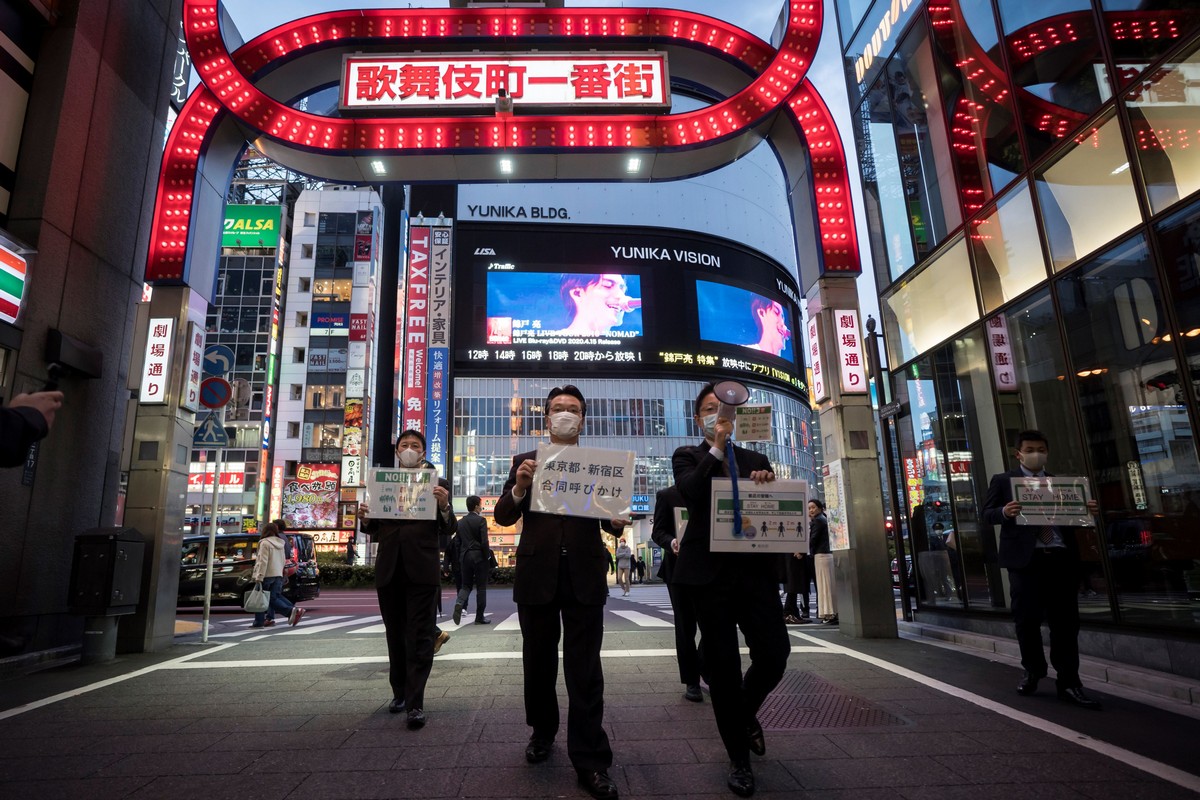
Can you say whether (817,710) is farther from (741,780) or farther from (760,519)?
(760,519)

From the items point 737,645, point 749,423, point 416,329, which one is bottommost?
point 737,645

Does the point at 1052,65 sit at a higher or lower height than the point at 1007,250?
higher

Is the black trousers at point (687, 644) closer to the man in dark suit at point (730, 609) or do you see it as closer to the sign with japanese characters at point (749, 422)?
the man in dark suit at point (730, 609)

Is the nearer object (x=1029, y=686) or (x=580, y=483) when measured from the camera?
(x=580, y=483)

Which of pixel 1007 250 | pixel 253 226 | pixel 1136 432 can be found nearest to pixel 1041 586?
pixel 1136 432

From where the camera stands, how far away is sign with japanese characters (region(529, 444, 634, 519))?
3498 millimetres

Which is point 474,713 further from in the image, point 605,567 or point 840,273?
point 840,273

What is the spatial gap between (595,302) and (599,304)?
0.35 m

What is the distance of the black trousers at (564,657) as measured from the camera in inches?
125

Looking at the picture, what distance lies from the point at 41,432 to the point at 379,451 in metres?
41.9

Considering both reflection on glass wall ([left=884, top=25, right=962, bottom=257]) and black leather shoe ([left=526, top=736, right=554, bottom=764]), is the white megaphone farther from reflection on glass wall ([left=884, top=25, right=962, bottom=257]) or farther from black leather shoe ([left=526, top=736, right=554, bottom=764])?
reflection on glass wall ([left=884, top=25, right=962, bottom=257])

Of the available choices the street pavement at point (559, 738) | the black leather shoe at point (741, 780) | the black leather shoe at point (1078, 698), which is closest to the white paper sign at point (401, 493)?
the street pavement at point (559, 738)

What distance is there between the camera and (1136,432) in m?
6.29

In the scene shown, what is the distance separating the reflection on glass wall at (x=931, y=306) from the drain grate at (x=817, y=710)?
576 centimetres
